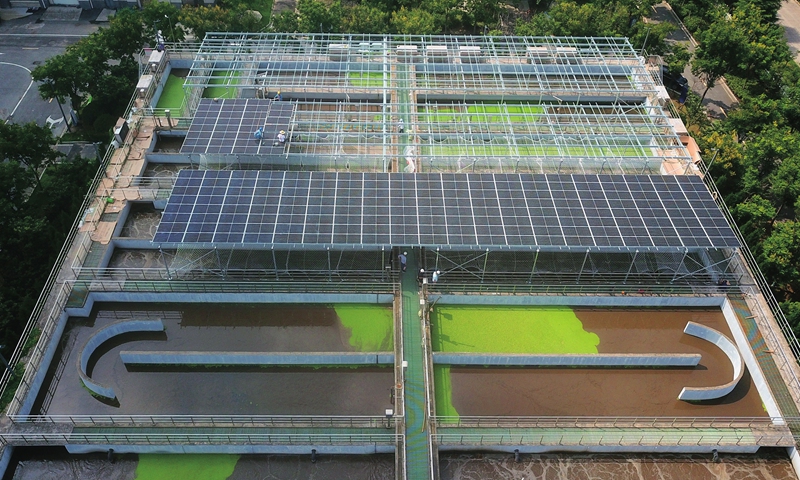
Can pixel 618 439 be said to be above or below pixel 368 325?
above

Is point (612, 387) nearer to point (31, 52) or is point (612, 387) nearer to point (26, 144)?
point (26, 144)

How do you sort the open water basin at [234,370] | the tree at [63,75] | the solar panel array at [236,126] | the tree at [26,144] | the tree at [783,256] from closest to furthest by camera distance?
the open water basin at [234,370] → the tree at [783,256] → the solar panel array at [236,126] → the tree at [26,144] → the tree at [63,75]

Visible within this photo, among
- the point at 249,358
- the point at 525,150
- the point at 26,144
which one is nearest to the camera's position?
the point at 249,358

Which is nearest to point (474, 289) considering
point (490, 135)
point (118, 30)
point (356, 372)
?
point (356, 372)

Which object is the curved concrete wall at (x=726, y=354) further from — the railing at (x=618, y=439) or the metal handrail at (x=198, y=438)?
the metal handrail at (x=198, y=438)

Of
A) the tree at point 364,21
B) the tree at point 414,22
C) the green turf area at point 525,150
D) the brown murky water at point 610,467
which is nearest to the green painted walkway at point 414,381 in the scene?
the brown murky water at point 610,467

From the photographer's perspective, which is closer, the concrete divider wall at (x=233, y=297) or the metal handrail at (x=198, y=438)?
the metal handrail at (x=198, y=438)

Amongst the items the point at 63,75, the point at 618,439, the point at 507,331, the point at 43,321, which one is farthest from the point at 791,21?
the point at 43,321

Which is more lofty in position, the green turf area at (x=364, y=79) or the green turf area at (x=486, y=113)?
the green turf area at (x=364, y=79)
